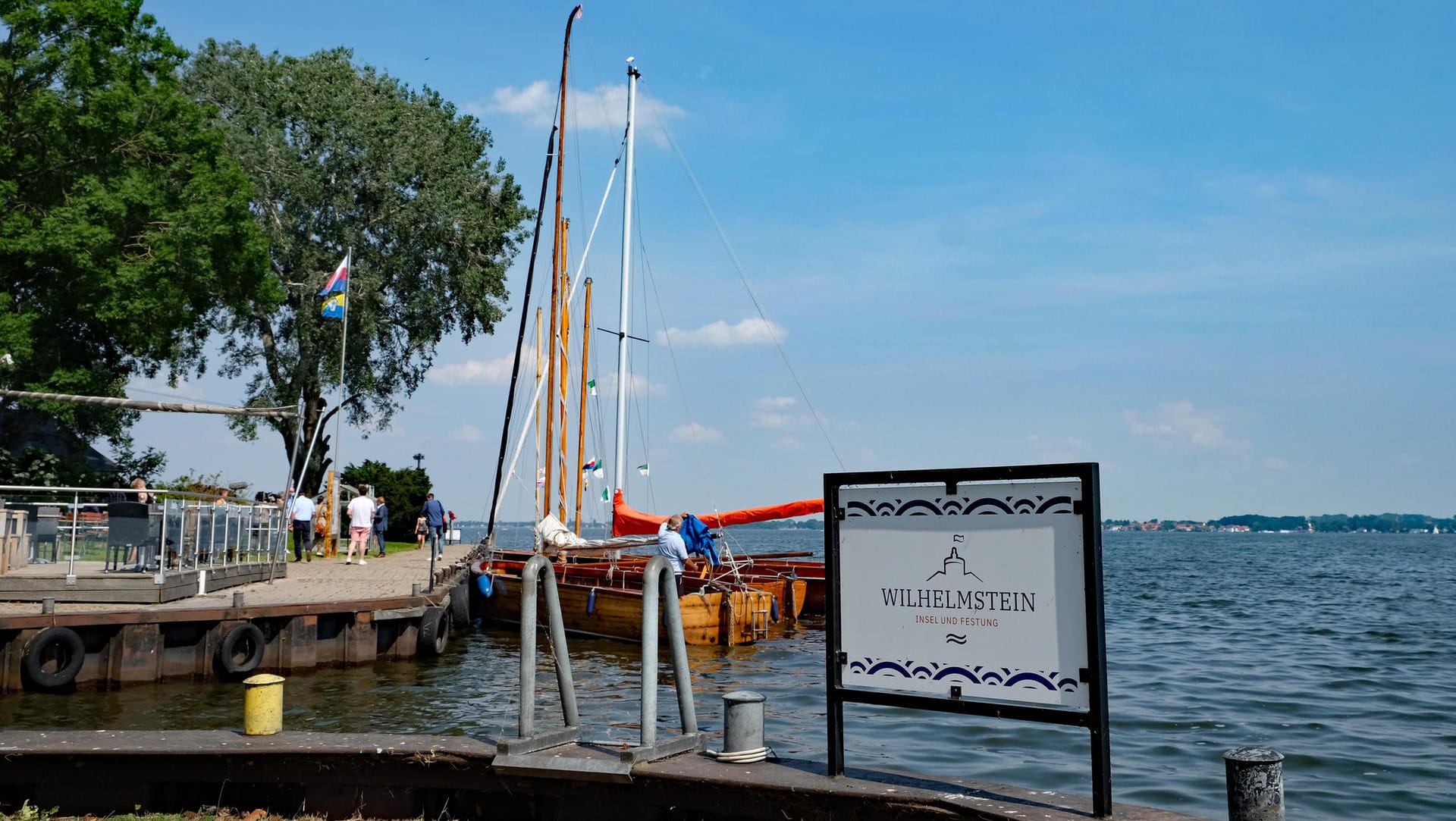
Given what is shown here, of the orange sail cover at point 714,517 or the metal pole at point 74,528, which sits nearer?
the metal pole at point 74,528

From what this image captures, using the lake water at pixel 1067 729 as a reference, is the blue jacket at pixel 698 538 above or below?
above

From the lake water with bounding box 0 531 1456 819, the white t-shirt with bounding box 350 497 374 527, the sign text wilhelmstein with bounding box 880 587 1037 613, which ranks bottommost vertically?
the lake water with bounding box 0 531 1456 819

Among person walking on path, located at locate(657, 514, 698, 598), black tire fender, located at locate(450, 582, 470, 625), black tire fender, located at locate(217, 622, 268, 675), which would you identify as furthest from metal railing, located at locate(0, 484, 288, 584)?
person walking on path, located at locate(657, 514, 698, 598)

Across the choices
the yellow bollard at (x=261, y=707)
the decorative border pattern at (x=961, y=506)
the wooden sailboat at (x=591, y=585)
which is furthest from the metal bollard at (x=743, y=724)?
the wooden sailboat at (x=591, y=585)

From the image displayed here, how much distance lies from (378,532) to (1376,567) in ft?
220

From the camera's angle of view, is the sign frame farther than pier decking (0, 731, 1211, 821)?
No

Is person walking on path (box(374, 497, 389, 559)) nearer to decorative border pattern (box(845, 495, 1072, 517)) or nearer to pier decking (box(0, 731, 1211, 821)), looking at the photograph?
pier decking (box(0, 731, 1211, 821))

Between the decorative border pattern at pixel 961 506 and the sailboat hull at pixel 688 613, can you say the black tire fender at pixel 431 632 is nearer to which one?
the sailboat hull at pixel 688 613

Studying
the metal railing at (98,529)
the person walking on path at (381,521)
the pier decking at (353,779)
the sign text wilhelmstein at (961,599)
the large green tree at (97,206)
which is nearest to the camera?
the sign text wilhelmstein at (961,599)

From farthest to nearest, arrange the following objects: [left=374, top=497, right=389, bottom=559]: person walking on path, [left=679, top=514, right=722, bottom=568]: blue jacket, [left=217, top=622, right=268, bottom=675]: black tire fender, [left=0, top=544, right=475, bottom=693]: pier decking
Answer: [left=374, top=497, right=389, bottom=559]: person walking on path
[left=679, top=514, right=722, bottom=568]: blue jacket
[left=217, top=622, right=268, bottom=675]: black tire fender
[left=0, top=544, right=475, bottom=693]: pier decking

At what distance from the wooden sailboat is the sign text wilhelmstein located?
10.9m

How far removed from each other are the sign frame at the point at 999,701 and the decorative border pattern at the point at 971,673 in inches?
3.5

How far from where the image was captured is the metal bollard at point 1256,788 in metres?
5.52

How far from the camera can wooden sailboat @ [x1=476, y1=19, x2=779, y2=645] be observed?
22.9m
